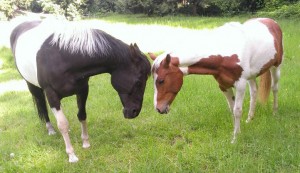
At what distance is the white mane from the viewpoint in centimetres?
373

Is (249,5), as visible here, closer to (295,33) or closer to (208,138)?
(295,33)

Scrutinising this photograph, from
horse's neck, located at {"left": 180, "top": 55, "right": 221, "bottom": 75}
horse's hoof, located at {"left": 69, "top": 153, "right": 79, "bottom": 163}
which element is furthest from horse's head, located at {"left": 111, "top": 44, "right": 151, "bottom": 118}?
horse's hoof, located at {"left": 69, "top": 153, "right": 79, "bottom": 163}

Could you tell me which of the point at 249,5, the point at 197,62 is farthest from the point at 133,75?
the point at 249,5

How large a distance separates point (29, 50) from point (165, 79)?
1.86m

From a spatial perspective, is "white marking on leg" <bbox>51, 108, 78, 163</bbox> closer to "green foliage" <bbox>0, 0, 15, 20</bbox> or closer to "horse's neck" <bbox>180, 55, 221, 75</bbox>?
"horse's neck" <bbox>180, 55, 221, 75</bbox>

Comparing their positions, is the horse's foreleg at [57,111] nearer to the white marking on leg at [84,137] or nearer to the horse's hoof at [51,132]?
the white marking on leg at [84,137]

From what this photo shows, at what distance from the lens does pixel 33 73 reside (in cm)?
415

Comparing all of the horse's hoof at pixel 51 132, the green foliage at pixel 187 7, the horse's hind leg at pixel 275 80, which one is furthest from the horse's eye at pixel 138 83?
the green foliage at pixel 187 7

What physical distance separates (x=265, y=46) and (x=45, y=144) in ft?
11.1

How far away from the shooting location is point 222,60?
3752 millimetres

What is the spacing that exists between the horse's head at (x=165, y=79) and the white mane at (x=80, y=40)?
0.67m

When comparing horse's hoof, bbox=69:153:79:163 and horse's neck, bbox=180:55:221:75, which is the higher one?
horse's neck, bbox=180:55:221:75

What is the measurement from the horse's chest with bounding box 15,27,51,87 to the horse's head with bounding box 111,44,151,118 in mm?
1034

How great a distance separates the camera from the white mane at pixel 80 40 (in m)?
3.73
